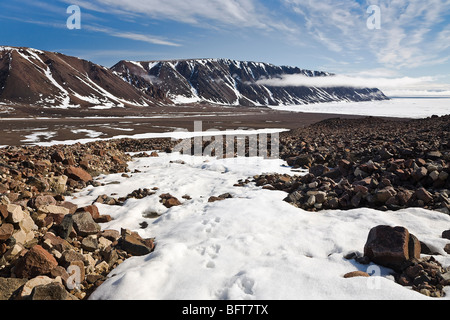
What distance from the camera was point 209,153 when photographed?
17.5m

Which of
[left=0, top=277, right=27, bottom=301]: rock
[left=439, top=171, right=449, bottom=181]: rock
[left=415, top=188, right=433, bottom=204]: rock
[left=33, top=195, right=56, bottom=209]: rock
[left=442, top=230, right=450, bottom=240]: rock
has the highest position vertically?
[left=439, top=171, right=449, bottom=181]: rock

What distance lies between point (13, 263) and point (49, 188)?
190 inches

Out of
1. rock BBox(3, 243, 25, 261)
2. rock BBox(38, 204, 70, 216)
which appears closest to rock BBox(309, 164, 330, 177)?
rock BBox(38, 204, 70, 216)

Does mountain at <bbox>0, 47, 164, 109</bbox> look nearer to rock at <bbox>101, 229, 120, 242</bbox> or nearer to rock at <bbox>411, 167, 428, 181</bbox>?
rock at <bbox>101, 229, 120, 242</bbox>

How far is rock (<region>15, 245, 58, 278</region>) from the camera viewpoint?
3.99 meters

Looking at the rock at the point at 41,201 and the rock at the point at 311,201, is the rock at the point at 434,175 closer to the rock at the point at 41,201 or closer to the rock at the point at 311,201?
the rock at the point at 311,201

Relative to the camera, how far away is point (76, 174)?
997cm

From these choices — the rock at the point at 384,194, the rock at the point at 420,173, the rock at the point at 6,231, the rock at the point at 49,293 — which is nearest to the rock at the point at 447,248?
the rock at the point at 384,194

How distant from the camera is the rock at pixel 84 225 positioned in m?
5.58

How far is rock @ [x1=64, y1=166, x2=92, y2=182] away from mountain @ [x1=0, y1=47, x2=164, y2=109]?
359ft

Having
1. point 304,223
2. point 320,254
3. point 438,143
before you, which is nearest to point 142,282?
point 320,254

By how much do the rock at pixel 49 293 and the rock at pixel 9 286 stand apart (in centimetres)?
49

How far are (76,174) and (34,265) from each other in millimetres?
6651
